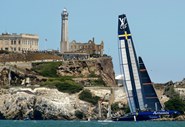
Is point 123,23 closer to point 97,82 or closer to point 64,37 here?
point 97,82

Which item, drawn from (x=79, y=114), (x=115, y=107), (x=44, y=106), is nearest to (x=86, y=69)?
(x=115, y=107)

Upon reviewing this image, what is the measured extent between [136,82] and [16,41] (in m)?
60.4

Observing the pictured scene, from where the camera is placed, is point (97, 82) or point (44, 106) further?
point (97, 82)

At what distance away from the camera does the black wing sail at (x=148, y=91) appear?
338ft

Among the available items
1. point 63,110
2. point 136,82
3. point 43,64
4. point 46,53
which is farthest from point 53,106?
point 46,53

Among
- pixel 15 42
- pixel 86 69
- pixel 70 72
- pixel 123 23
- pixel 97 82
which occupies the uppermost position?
pixel 15 42

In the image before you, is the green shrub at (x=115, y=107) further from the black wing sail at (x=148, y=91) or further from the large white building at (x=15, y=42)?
the large white building at (x=15, y=42)

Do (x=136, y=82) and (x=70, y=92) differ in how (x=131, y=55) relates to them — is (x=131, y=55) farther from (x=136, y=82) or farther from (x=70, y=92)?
(x=70, y=92)

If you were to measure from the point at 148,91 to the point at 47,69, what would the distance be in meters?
35.3

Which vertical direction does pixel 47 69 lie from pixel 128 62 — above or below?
above

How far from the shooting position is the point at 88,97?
398 ft

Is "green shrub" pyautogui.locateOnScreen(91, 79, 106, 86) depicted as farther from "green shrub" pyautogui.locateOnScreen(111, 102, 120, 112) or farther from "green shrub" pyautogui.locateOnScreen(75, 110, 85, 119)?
"green shrub" pyautogui.locateOnScreen(75, 110, 85, 119)

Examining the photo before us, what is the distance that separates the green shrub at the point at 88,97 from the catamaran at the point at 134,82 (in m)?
15.5

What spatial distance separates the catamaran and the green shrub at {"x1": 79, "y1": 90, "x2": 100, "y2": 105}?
15.5 m
